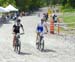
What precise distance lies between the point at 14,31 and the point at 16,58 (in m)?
2.38

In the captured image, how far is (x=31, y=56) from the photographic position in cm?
1549

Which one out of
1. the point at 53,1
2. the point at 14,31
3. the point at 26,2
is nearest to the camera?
the point at 14,31

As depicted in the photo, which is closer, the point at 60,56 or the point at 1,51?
the point at 60,56

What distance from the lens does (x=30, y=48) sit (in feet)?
59.9

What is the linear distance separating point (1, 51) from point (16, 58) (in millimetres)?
2633

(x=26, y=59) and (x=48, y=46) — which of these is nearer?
(x=26, y=59)

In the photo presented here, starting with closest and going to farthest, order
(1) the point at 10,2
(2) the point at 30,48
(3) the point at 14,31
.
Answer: (3) the point at 14,31 < (2) the point at 30,48 < (1) the point at 10,2

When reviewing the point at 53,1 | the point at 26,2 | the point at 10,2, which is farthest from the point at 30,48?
the point at 53,1

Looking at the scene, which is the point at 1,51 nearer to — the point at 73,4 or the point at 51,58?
the point at 51,58

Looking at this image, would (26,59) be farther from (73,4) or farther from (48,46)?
(73,4)

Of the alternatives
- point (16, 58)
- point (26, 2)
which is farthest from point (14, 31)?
point (26, 2)

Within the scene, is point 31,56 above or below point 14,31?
below

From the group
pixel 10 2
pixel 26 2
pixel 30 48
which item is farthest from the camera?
pixel 26 2

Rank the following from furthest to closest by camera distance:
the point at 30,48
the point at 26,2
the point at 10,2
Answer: the point at 26,2 → the point at 10,2 → the point at 30,48
